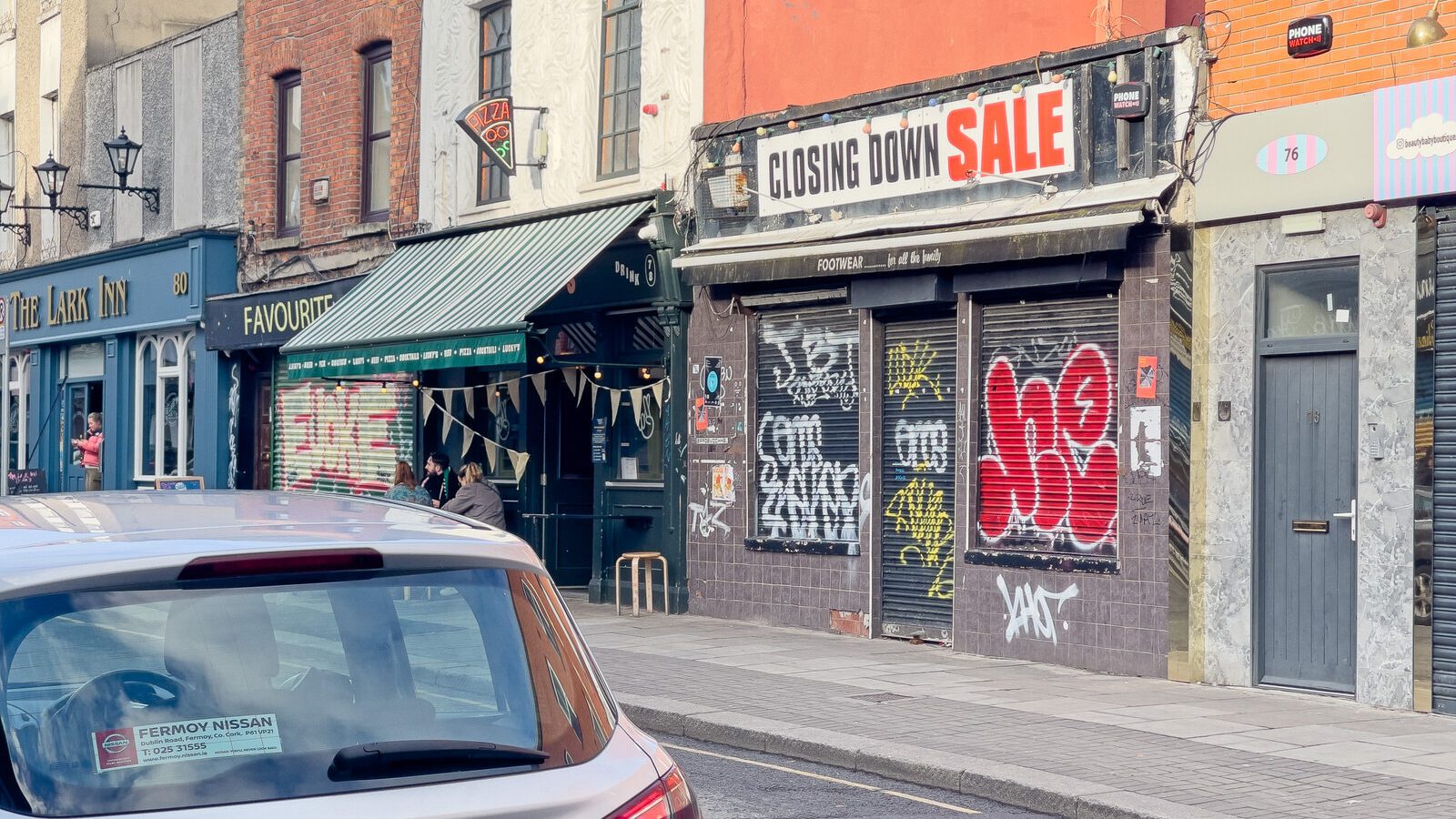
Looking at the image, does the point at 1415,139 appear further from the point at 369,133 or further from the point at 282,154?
the point at 282,154

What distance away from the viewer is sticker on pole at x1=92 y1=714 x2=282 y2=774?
10.5 ft

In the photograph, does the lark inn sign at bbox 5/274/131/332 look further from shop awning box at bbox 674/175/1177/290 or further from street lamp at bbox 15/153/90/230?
shop awning box at bbox 674/175/1177/290

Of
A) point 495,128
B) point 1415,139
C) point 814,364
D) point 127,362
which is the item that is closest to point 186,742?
point 1415,139

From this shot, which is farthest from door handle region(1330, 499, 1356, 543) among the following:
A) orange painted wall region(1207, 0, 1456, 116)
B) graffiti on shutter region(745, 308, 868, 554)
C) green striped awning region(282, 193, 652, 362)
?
green striped awning region(282, 193, 652, 362)

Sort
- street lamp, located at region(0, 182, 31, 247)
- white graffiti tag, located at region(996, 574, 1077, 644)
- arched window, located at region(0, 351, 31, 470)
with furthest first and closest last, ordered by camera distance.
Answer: arched window, located at region(0, 351, 31, 470), street lamp, located at region(0, 182, 31, 247), white graffiti tag, located at region(996, 574, 1077, 644)

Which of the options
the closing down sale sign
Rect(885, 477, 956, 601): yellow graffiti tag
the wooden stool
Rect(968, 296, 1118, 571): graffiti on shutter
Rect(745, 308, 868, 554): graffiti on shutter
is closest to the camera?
Rect(968, 296, 1118, 571): graffiti on shutter

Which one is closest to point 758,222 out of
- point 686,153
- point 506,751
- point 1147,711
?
point 686,153

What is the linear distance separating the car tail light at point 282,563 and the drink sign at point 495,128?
52.6 feet

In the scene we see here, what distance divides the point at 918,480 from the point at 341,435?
33.0ft

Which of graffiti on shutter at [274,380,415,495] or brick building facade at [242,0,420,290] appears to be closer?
brick building facade at [242,0,420,290]

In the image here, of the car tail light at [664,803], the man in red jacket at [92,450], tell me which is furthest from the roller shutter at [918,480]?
the man in red jacket at [92,450]

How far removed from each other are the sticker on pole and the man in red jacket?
25057 mm

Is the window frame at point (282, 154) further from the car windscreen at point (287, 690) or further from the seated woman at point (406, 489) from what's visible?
the car windscreen at point (287, 690)

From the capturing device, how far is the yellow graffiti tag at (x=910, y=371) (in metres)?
14.9
